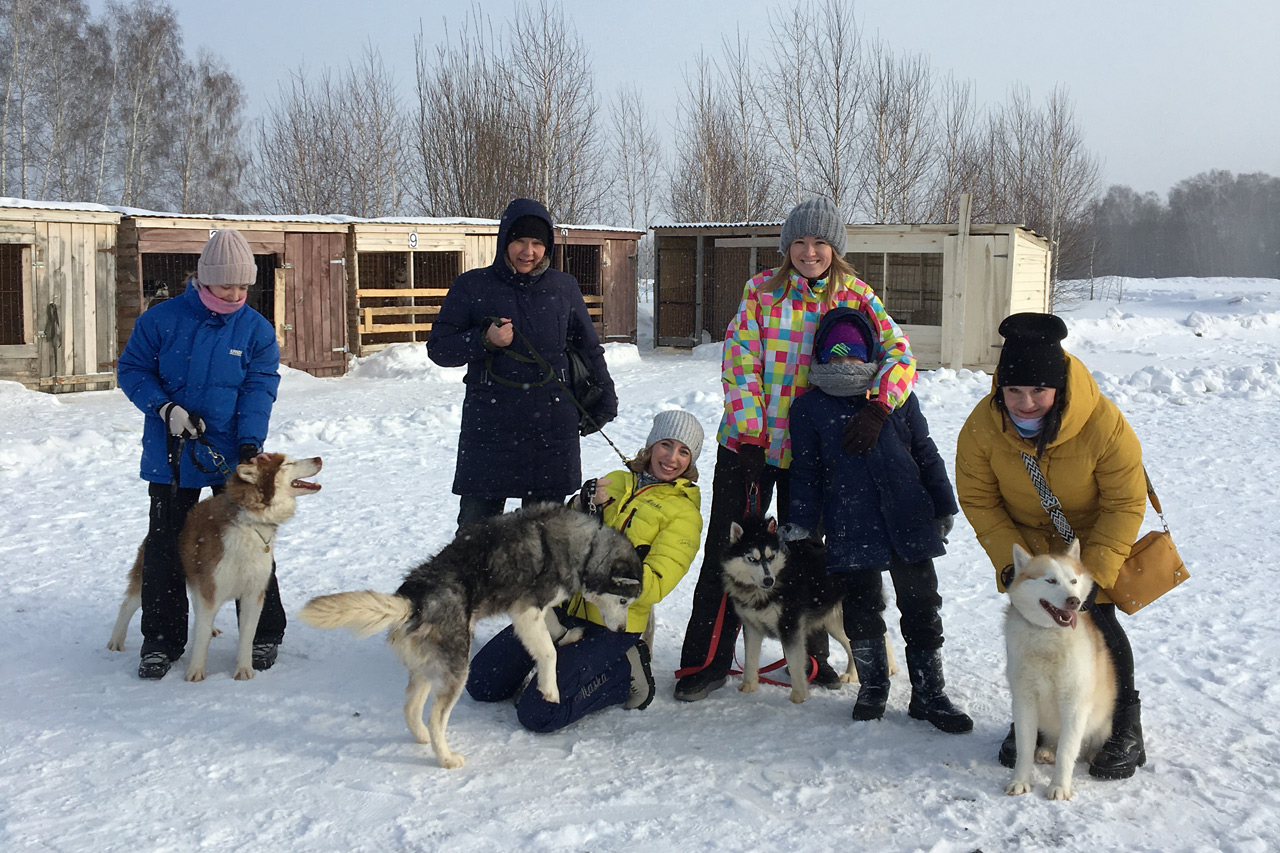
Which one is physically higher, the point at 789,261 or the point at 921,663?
the point at 789,261

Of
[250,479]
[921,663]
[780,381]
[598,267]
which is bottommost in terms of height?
[921,663]

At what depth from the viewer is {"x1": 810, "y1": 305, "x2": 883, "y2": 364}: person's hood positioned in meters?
3.64

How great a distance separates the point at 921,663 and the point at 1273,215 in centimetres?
10522

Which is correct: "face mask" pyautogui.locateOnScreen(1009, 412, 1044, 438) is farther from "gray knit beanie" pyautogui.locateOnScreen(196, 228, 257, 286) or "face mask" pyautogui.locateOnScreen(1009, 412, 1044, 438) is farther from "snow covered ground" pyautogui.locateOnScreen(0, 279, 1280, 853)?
"gray knit beanie" pyautogui.locateOnScreen(196, 228, 257, 286)

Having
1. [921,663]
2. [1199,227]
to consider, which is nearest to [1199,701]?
[921,663]

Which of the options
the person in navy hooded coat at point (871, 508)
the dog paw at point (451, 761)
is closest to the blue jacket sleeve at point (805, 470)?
the person in navy hooded coat at point (871, 508)

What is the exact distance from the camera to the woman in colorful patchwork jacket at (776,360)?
3.73 m

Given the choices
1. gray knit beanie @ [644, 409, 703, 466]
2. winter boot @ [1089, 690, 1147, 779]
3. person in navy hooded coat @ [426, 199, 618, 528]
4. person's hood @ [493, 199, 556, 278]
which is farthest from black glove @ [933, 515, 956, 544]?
person's hood @ [493, 199, 556, 278]

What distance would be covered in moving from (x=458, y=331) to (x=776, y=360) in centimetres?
135

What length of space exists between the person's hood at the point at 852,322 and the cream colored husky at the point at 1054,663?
2.99 ft

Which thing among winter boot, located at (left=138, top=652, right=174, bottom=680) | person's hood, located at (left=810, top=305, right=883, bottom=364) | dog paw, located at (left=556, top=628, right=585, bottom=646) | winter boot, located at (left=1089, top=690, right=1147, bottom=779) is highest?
person's hood, located at (left=810, top=305, right=883, bottom=364)

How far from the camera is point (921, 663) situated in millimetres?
3658

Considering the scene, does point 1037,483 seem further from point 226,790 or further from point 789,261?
point 226,790

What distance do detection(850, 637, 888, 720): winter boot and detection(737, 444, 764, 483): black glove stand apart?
0.76 meters
